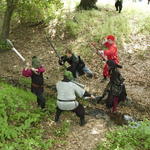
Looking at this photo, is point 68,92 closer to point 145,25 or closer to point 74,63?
point 74,63

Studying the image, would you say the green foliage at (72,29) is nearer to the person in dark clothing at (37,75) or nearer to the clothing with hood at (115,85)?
the clothing with hood at (115,85)

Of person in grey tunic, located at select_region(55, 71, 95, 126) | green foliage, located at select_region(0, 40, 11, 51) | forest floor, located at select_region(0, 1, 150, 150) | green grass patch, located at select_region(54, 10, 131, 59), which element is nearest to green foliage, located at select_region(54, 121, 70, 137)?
forest floor, located at select_region(0, 1, 150, 150)

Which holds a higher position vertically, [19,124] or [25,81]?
[19,124]

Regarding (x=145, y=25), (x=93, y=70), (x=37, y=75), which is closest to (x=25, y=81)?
(x=93, y=70)

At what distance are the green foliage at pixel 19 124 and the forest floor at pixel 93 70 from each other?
0.65 metres

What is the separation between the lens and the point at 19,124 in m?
8.54

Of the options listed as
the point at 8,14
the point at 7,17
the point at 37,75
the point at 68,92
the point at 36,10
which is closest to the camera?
the point at 68,92

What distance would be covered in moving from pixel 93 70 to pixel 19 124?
5.93 metres

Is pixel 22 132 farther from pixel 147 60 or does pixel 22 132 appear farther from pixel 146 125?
pixel 147 60

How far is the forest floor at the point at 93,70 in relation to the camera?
28.8 feet

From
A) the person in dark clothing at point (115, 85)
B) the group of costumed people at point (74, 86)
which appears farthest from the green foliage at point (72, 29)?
the person in dark clothing at point (115, 85)

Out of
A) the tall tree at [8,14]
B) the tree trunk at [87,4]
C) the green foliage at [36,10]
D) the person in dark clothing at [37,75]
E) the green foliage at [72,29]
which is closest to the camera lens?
the person in dark clothing at [37,75]

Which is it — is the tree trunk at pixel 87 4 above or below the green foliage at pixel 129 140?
above

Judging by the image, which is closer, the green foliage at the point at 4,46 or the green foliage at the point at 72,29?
the green foliage at the point at 4,46
